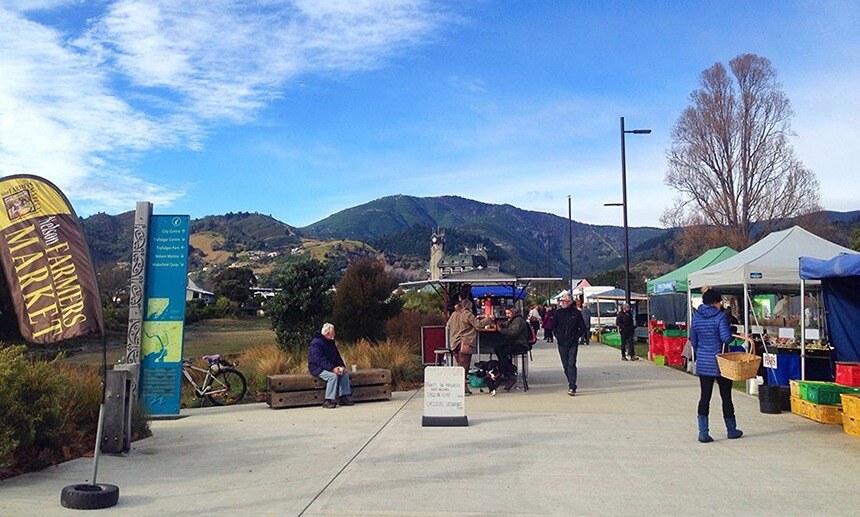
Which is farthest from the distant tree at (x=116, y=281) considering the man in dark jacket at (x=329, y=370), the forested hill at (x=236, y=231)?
the forested hill at (x=236, y=231)

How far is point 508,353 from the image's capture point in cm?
1462

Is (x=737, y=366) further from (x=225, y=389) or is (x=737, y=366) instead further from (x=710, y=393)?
(x=225, y=389)

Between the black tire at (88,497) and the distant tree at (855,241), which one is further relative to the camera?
the distant tree at (855,241)

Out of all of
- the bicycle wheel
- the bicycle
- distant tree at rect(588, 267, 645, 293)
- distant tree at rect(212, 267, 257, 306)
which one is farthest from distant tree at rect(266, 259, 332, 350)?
distant tree at rect(588, 267, 645, 293)

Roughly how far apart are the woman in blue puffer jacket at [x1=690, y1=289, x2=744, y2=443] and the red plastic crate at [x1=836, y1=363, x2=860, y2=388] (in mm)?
1842

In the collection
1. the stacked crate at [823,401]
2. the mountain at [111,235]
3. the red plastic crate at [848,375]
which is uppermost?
the mountain at [111,235]

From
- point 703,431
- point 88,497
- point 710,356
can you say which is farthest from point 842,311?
point 88,497

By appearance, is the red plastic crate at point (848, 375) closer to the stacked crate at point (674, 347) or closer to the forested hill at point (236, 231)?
the stacked crate at point (674, 347)

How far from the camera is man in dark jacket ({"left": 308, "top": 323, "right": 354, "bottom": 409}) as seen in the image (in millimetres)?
12438

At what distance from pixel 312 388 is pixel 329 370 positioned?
48 centimetres

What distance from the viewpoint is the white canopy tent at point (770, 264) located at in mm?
15172

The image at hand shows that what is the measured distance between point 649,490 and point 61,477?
5.72 meters

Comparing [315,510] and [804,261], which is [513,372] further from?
[315,510]

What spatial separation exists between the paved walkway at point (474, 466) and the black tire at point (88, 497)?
101 millimetres
